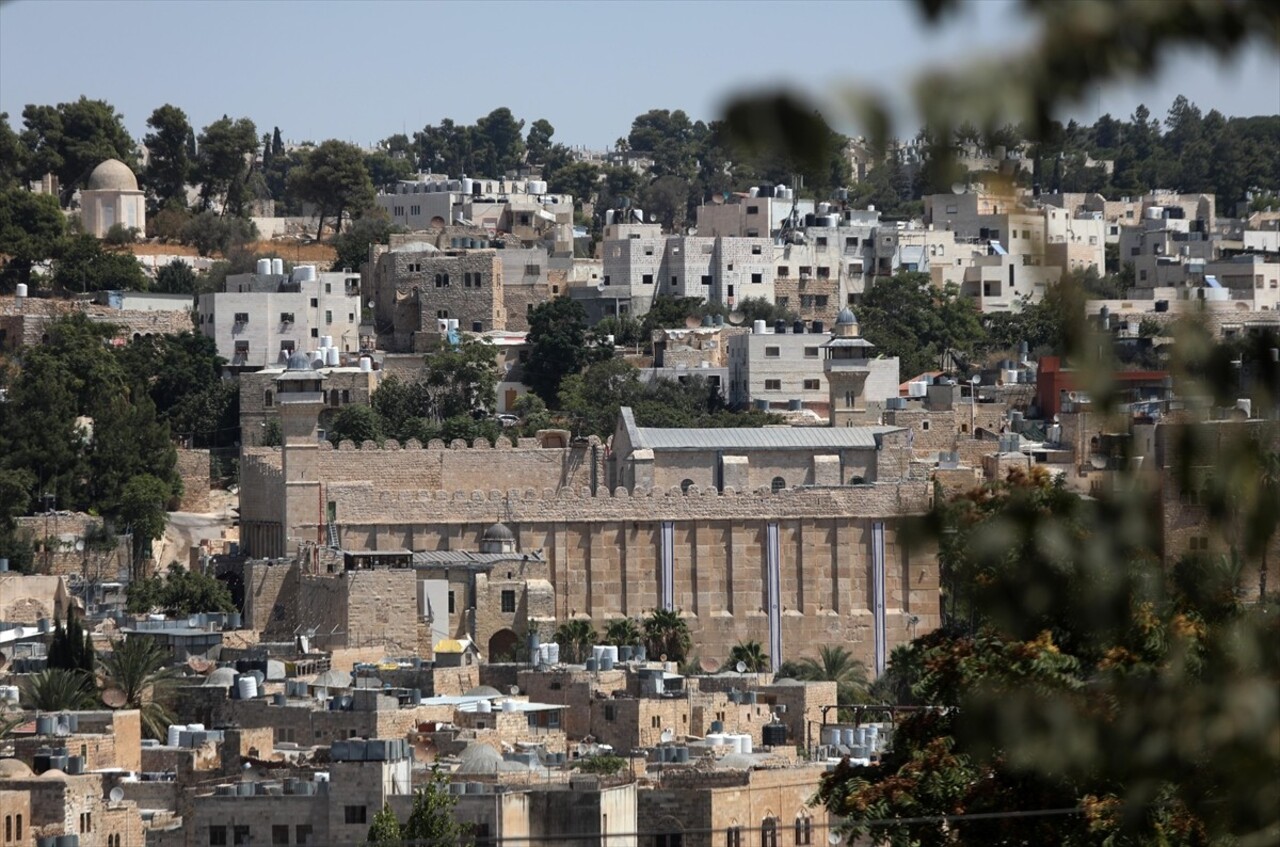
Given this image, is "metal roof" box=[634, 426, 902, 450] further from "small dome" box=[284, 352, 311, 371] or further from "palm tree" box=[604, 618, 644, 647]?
"small dome" box=[284, 352, 311, 371]

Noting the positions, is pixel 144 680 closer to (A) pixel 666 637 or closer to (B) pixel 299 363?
(A) pixel 666 637

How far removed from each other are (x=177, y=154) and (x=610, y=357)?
98.1 ft

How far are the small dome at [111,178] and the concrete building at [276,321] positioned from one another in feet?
58.0

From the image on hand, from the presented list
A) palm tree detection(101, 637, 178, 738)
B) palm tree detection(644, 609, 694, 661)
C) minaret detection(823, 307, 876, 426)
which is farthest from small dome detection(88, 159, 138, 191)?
palm tree detection(101, 637, 178, 738)

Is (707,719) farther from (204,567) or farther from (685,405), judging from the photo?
→ (685,405)

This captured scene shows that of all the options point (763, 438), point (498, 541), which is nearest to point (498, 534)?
point (498, 541)

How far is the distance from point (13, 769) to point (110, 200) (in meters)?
68.2

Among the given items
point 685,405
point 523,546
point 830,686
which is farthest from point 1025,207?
point 685,405

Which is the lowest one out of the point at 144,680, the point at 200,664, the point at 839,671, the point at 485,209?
the point at 839,671

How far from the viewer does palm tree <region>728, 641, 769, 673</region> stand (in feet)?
197

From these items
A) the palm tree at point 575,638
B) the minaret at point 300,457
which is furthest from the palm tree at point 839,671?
the minaret at point 300,457

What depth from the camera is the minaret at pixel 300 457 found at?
63250mm

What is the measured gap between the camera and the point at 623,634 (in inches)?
2371

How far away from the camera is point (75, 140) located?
105188 mm
